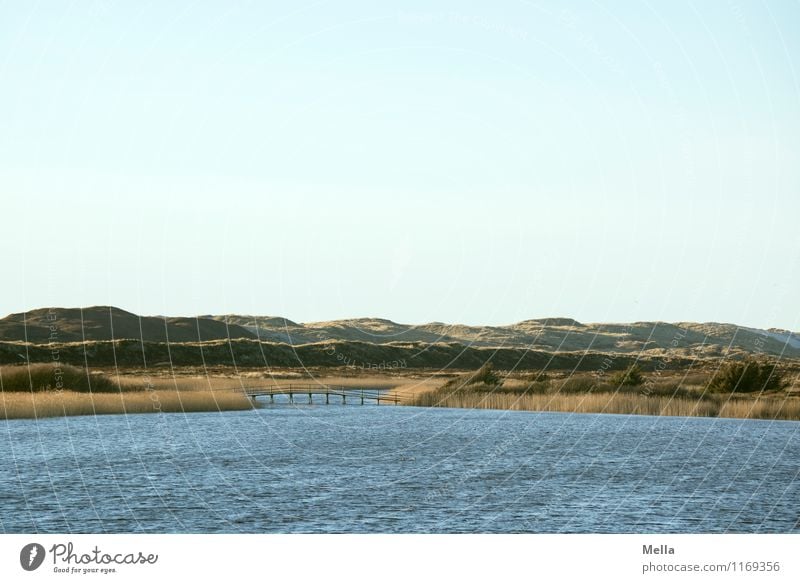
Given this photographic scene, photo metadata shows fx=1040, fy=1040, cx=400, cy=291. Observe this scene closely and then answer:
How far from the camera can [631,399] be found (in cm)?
9506

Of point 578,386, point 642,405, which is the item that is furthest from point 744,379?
point 578,386

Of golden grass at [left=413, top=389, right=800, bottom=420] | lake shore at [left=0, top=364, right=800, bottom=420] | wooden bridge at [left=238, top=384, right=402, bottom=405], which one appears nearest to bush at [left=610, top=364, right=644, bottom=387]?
lake shore at [left=0, top=364, right=800, bottom=420]

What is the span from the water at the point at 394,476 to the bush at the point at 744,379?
6462 mm

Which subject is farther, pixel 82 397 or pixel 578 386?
pixel 578 386

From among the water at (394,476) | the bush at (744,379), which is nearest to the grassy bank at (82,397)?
the water at (394,476)

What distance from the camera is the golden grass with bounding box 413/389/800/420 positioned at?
88.9m

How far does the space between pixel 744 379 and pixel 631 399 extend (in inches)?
431

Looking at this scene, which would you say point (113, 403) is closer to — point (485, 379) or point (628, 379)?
point (485, 379)

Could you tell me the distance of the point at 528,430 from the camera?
8325 cm

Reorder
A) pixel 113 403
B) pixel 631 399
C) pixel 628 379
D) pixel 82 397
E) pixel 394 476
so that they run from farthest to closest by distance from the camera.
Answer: pixel 628 379, pixel 631 399, pixel 113 403, pixel 82 397, pixel 394 476
